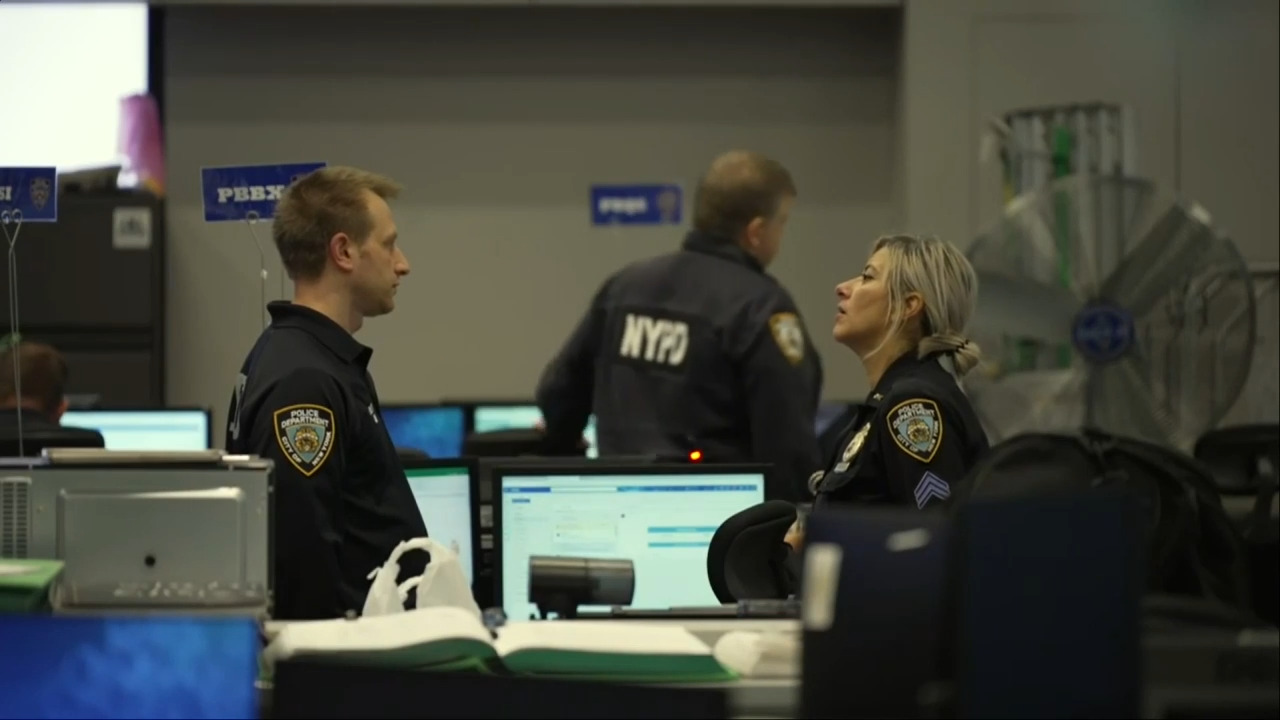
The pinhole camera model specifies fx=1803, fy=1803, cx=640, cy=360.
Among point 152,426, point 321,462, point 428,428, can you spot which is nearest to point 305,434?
point 321,462

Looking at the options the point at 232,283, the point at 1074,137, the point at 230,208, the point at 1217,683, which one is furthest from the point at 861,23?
the point at 1217,683

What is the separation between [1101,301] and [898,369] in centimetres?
256

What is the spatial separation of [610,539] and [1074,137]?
373 cm

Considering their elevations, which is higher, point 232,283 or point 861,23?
point 861,23

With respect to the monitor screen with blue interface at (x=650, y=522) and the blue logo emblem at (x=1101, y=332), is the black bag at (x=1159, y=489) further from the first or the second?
the blue logo emblem at (x=1101, y=332)

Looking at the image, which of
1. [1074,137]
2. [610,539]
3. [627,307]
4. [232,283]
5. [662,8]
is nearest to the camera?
[610,539]

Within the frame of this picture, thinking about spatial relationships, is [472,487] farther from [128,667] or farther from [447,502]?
[128,667]

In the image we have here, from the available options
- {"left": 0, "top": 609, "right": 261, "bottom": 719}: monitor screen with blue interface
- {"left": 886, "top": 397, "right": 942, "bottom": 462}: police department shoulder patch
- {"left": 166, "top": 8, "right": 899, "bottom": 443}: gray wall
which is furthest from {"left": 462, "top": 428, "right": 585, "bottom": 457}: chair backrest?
{"left": 0, "top": 609, "right": 261, "bottom": 719}: monitor screen with blue interface

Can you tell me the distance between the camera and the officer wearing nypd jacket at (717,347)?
457 cm

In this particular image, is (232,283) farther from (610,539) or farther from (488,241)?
(488,241)

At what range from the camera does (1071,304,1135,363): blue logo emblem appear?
551 cm

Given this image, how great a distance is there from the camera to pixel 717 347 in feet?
15.2

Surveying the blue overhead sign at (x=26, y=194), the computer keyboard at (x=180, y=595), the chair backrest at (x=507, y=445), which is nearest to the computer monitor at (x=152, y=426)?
the chair backrest at (x=507, y=445)

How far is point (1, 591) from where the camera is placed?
1849mm
